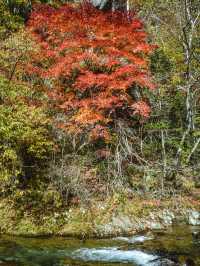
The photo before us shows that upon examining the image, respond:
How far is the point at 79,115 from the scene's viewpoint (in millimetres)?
14062

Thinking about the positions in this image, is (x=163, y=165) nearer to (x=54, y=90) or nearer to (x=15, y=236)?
(x=54, y=90)

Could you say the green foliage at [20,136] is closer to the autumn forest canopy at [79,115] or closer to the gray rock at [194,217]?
the autumn forest canopy at [79,115]

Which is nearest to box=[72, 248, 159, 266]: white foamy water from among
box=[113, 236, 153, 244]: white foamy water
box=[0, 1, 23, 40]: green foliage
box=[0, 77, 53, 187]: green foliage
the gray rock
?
box=[113, 236, 153, 244]: white foamy water

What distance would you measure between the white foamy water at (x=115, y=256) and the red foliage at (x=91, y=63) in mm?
4484

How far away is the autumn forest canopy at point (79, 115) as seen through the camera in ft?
43.2

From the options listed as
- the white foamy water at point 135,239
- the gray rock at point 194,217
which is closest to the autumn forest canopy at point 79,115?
Answer: the gray rock at point 194,217

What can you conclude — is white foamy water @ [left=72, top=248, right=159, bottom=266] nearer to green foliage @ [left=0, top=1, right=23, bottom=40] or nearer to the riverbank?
the riverbank

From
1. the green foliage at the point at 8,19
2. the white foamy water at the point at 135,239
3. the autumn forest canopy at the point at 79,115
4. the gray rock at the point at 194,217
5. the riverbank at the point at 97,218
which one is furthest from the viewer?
the green foliage at the point at 8,19

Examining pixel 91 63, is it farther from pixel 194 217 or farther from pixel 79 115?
pixel 194 217

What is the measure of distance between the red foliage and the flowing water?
156 inches

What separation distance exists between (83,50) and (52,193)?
532 cm

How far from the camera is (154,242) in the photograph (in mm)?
11422

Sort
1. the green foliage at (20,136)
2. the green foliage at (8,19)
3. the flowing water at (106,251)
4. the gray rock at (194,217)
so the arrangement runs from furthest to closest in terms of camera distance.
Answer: the green foliage at (8,19), the gray rock at (194,217), the green foliage at (20,136), the flowing water at (106,251)

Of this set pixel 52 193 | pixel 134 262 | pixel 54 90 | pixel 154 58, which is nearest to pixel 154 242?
pixel 134 262
